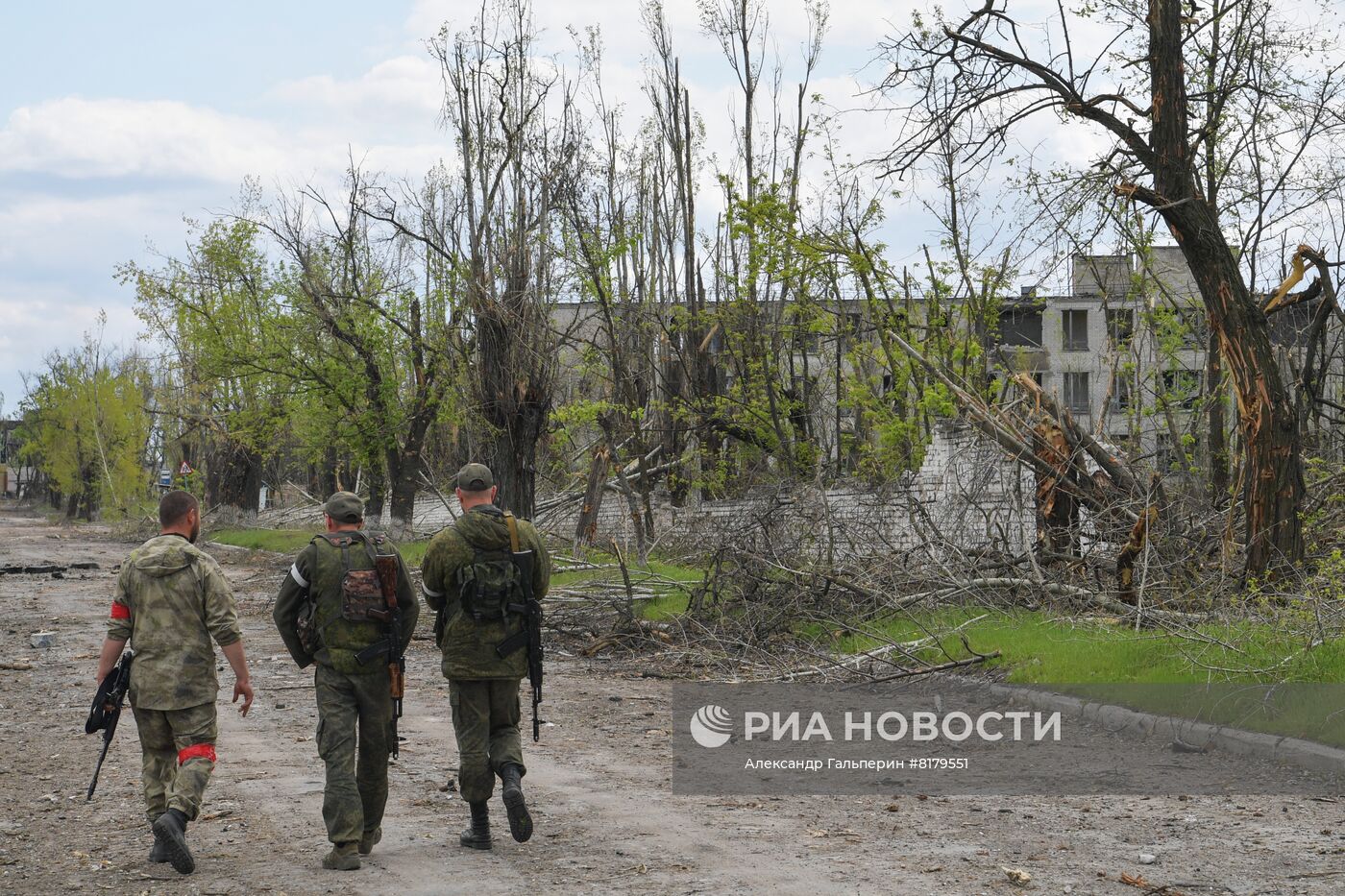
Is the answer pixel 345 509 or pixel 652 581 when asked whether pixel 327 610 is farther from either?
pixel 652 581

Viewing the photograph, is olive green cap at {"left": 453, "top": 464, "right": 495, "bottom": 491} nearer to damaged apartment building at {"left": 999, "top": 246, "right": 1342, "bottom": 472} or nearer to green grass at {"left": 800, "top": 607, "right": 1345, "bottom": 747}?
green grass at {"left": 800, "top": 607, "right": 1345, "bottom": 747}

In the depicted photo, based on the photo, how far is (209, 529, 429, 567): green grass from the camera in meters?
35.8

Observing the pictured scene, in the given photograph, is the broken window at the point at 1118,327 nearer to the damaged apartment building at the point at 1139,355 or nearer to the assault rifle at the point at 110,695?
the damaged apartment building at the point at 1139,355

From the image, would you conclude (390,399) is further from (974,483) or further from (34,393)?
(34,393)

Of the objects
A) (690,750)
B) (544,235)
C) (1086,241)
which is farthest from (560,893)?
(544,235)

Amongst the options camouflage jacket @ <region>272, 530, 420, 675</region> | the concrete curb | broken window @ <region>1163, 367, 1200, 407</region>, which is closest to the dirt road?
the concrete curb

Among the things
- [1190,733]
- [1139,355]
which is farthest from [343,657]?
[1139,355]

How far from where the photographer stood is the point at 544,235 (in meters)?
25.0

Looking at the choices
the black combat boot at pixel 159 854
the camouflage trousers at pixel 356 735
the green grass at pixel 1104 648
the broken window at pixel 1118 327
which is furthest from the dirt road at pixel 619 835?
the broken window at pixel 1118 327

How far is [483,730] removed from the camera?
6457mm

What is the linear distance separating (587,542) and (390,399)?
12.8 m

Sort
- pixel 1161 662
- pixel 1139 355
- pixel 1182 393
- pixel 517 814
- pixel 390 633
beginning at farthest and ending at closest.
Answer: pixel 1139 355, pixel 1182 393, pixel 1161 662, pixel 390 633, pixel 517 814

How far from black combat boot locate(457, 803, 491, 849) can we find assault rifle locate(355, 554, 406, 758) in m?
0.48

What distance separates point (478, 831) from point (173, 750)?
1.50 meters
